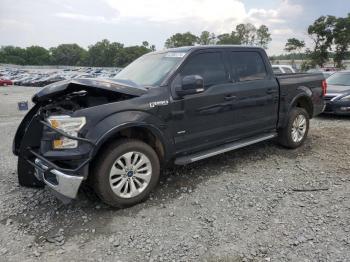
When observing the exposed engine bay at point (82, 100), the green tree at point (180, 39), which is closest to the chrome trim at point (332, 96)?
the exposed engine bay at point (82, 100)

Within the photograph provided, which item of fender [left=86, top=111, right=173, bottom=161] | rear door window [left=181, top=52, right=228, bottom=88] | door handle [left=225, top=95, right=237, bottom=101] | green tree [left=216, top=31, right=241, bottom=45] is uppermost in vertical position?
green tree [left=216, top=31, right=241, bottom=45]

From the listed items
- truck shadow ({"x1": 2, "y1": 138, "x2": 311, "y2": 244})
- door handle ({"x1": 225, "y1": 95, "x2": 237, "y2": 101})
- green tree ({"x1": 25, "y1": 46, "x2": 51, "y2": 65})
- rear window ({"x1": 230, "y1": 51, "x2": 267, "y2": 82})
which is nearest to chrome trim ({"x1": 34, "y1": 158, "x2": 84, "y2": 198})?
truck shadow ({"x1": 2, "y1": 138, "x2": 311, "y2": 244})

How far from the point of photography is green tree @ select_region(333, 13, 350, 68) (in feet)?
132

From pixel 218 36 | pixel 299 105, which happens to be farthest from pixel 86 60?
pixel 299 105

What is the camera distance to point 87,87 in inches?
148

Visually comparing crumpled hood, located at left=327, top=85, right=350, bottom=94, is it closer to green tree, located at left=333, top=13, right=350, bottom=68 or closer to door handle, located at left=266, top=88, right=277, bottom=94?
door handle, located at left=266, top=88, right=277, bottom=94

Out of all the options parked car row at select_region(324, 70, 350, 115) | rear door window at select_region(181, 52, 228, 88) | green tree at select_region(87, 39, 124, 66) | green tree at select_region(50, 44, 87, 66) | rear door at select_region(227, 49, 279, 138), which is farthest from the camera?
green tree at select_region(50, 44, 87, 66)

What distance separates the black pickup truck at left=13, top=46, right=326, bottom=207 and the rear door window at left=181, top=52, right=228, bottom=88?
0.01 m

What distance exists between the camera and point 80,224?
373cm

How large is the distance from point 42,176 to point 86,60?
132156 mm

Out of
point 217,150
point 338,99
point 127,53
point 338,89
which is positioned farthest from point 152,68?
point 127,53

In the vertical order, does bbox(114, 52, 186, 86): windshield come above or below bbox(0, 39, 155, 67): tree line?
below

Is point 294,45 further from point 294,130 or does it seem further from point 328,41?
point 294,130

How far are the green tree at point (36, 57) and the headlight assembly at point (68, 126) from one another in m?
143
